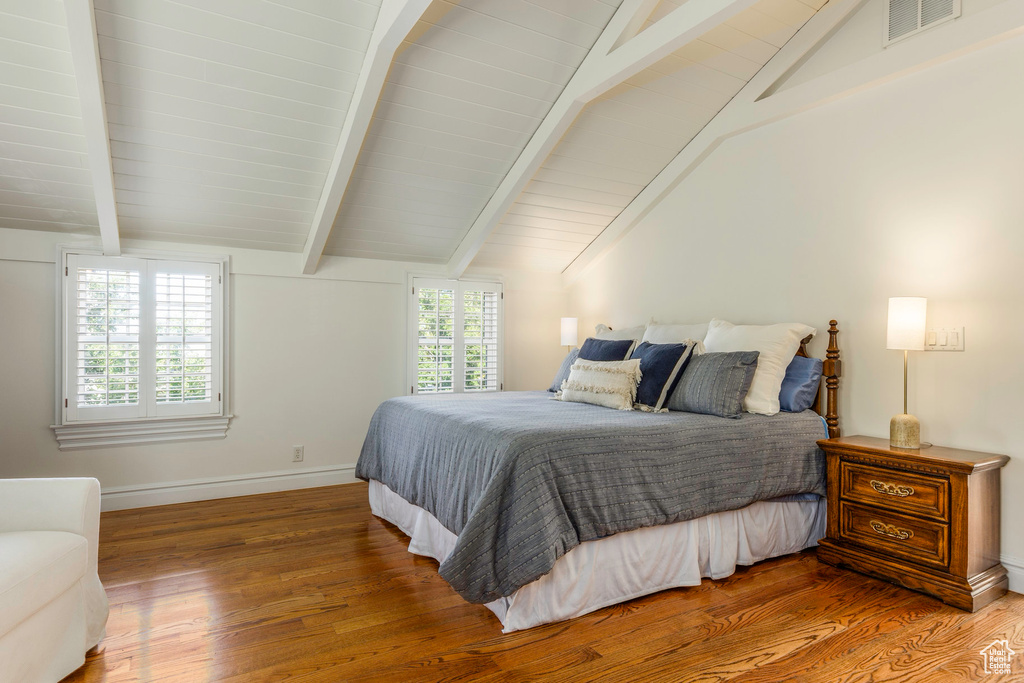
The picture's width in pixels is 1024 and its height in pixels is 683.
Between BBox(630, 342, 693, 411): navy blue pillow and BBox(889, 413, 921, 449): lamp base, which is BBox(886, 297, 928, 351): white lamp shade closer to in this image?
BBox(889, 413, 921, 449): lamp base

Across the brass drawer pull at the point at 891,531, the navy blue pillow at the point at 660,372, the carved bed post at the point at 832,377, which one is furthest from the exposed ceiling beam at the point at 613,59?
the brass drawer pull at the point at 891,531

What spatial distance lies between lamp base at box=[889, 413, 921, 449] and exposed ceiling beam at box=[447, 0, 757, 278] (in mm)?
1924

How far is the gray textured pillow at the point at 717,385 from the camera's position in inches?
118

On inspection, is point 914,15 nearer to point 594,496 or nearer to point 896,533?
point 896,533

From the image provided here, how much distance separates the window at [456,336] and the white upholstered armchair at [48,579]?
9.10ft

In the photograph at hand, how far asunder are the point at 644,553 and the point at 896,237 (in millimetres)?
2027

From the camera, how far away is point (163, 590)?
2.53m

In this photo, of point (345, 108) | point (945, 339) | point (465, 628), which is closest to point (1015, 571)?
point (945, 339)

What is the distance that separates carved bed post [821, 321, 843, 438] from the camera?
3.12 m

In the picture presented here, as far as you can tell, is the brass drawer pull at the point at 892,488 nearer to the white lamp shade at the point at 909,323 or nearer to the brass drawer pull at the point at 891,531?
the brass drawer pull at the point at 891,531

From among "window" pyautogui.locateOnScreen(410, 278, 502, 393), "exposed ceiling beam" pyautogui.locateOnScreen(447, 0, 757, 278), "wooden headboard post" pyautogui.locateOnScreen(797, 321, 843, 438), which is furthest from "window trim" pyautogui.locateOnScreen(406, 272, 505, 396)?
"wooden headboard post" pyautogui.locateOnScreen(797, 321, 843, 438)

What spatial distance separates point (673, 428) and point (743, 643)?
88 centimetres

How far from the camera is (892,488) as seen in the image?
8.55 feet

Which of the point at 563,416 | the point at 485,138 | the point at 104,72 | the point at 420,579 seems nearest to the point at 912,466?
the point at 563,416
